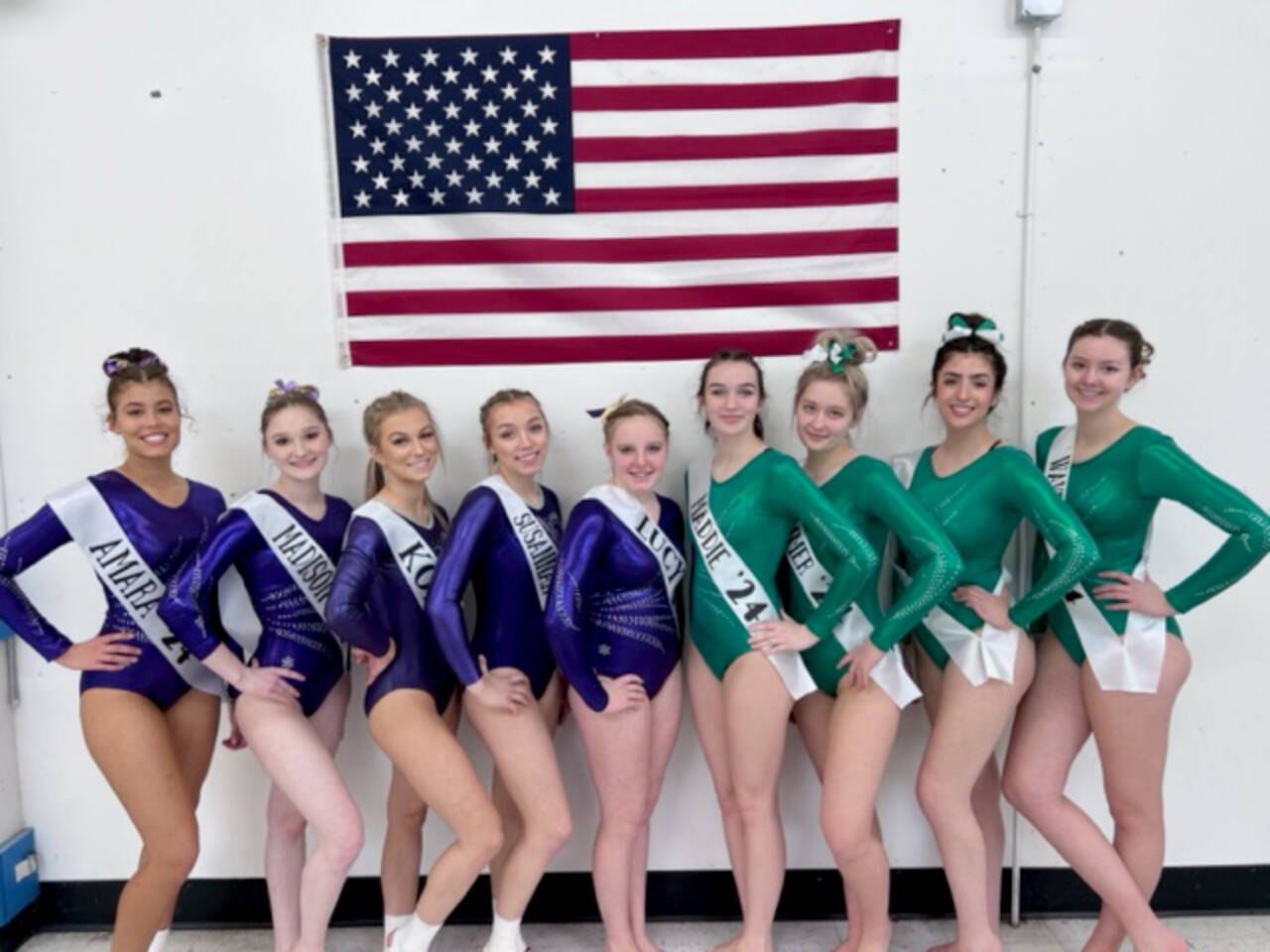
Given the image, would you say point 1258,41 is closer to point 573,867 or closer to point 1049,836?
point 1049,836

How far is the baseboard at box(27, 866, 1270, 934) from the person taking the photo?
9.32ft

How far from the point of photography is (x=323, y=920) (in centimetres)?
235

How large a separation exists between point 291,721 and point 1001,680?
187cm

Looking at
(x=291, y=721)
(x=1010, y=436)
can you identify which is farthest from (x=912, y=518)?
(x=291, y=721)

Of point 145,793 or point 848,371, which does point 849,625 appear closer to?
point 848,371

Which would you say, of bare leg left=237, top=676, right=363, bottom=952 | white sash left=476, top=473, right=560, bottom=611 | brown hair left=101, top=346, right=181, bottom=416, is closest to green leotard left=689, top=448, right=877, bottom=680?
white sash left=476, top=473, right=560, bottom=611

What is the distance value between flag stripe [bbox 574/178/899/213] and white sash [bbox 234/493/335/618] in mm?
1260

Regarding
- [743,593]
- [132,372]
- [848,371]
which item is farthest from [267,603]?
[848,371]

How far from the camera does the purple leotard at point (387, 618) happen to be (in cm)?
223

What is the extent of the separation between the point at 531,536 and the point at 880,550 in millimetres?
986

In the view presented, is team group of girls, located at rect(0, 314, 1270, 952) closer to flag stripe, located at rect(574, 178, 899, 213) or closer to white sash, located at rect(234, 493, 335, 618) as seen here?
white sash, located at rect(234, 493, 335, 618)

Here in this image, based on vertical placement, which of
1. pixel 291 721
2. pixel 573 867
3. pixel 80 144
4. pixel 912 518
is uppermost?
pixel 80 144

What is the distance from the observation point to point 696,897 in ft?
9.39

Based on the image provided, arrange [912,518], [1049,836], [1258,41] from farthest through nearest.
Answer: [1258,41]
[1049,836]
[912,518]
